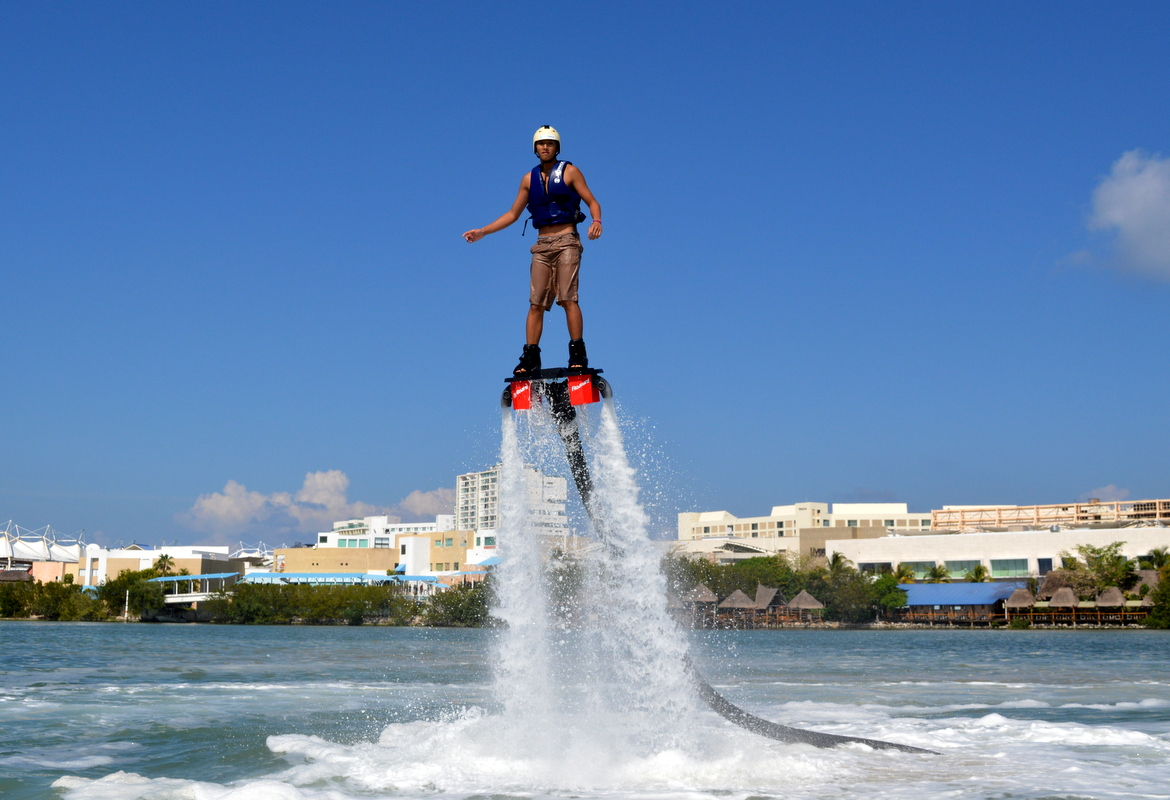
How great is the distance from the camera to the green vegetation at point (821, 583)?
11162 centimetres

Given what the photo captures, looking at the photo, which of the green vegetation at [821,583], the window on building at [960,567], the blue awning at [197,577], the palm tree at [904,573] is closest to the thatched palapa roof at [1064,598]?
the window on building at [960,567]

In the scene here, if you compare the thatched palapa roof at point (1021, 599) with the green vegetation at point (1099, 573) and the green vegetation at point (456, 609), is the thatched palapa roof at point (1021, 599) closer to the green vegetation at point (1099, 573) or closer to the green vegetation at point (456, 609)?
the green vegetation at point (1099, 573)

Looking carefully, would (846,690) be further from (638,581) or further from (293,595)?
(293,595)

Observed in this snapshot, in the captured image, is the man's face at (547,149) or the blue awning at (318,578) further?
the blue awning at (318,578)

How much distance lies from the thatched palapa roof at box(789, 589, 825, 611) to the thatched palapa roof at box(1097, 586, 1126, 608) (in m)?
27.9

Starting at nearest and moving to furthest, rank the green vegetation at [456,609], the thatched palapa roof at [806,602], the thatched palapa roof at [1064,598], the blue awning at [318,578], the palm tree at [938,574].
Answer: the thatched palapa roof at [1064,598]
the palm tree at [938,574]
the thatched palapa roof at [806,602]
the green vegetation at [456,609]
the blue awning at [318,578]

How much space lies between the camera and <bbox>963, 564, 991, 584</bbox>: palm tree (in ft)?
355

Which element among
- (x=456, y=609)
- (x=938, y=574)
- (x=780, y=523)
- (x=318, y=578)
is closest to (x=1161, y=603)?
(x=938, y=574)

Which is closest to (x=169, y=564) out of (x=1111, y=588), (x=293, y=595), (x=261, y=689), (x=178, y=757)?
(x=293, y=595)

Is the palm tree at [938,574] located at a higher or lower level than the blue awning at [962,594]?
higher

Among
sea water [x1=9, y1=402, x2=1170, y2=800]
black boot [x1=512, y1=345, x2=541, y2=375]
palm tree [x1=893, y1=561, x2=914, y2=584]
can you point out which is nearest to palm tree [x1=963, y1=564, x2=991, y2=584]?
palm tree [x1=893, y1=561, x2=914, y2=584]

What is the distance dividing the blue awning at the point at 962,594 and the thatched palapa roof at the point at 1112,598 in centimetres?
793

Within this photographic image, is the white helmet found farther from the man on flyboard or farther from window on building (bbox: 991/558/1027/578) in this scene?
window on building (bbox: 991/558/1027/578)

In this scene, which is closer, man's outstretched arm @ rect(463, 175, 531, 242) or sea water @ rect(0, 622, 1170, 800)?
man's outstretched arm @ rect(463, 175, 531, 242)
